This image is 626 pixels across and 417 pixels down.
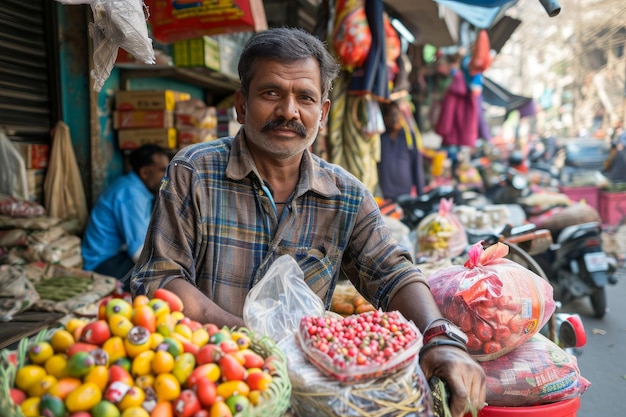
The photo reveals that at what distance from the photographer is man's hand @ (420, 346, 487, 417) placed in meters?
1.39

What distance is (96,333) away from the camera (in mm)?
1132

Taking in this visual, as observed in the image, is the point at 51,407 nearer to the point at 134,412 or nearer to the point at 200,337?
the point at 134,412

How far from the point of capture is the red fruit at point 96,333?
1.13 m

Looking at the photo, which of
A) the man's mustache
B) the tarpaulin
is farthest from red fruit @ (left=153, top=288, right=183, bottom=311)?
the tarpaulin

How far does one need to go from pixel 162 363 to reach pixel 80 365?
0.15 m

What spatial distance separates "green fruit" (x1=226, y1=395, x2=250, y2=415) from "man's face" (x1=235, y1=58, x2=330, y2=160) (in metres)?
1.04

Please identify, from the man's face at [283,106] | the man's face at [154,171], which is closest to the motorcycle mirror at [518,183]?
the man's face at [154,171]

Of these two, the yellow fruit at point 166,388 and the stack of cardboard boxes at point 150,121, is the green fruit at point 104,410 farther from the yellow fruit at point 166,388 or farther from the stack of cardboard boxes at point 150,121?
the stack of cardboard boxes at point 150,121

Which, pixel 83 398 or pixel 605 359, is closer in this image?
pixel 83 398

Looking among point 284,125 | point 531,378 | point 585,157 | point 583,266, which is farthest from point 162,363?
point 585,157

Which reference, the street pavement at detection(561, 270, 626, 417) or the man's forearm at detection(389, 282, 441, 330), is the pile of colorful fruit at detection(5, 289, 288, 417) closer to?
the man's forearm at detection(389, 282, 441, 330)

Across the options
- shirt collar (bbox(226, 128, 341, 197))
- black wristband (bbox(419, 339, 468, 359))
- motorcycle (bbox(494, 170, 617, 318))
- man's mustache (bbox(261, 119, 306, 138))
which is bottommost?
motorcycle (bbox(494, 170, 617, 318))

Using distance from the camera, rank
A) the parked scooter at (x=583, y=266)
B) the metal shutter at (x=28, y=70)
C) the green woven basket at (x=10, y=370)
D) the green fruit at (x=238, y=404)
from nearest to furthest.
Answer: the green woven basket at (x=10, y=370) < the green fruit at (x=238, y=404) < the metal shutter at (x=28, y=70) < the parked scooter at (x=583, y=266)

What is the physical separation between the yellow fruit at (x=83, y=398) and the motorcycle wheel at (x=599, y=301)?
5.63m
